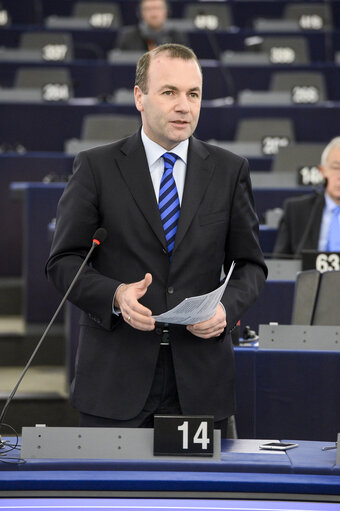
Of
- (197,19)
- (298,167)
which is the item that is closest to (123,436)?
(298,167)

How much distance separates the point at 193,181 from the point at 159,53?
0.89 feet

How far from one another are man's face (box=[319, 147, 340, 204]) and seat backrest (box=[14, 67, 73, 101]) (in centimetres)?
299

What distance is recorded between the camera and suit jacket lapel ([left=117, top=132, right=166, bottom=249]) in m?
2.02

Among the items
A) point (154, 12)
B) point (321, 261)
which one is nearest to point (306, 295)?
point (321, 261)

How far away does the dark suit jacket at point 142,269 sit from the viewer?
2.01 meters

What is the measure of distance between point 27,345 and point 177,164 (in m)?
2.89

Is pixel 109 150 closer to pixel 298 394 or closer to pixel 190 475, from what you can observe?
pixel 190 475

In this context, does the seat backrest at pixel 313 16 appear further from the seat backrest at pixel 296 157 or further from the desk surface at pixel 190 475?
the desk surface at pixel 190 475

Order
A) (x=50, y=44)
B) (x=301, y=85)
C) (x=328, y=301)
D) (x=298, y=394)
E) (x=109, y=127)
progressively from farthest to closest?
(x=50, y=44), (x=301, y=85), (x=109, y=127), (x=298, y=394), (x=328, y=301)

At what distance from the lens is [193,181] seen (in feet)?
6.77

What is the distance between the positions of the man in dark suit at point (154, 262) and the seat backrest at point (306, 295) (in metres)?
0.77

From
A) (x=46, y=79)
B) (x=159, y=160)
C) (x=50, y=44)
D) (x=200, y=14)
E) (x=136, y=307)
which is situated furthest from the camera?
(x=200, y=14)

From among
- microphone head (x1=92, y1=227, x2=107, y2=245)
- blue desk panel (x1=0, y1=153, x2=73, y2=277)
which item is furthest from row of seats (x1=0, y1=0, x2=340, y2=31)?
microphone head (x1=92, y1=227, x2=107, y2=245)

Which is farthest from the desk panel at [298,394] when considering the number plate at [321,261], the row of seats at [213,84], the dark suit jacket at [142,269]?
the row of seats at [213,84]
